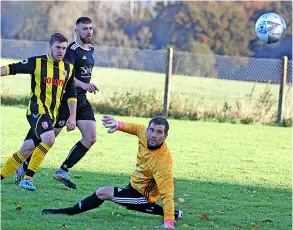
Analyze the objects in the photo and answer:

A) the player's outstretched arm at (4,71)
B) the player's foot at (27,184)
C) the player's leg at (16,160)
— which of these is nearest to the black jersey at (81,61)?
the player's leg at (16,160)

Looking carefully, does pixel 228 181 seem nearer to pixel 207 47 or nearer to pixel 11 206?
pixel 11 206

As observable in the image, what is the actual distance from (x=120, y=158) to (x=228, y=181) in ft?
8.26

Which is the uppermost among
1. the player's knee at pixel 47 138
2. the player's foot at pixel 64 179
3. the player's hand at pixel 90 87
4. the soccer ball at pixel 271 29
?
the soccer ball at pixel 271 29

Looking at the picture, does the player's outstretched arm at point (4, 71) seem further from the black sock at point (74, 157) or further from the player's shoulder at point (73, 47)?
the black sock at point (74, 157)

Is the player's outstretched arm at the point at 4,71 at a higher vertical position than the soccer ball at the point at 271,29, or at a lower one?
lower

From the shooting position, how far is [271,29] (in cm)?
1273

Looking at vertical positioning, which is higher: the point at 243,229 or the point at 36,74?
the point at 36,74

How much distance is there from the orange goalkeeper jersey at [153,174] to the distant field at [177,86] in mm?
14065

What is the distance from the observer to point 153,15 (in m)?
45.8

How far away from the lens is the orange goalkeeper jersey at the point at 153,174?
751 cm

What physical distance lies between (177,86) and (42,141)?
17.1 metres

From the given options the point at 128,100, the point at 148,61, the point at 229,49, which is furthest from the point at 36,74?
the point at 229,49

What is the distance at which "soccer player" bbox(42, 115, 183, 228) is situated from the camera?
752 cm

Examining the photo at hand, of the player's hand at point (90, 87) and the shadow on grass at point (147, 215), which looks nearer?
the shadow on grass at point (147, 215)
